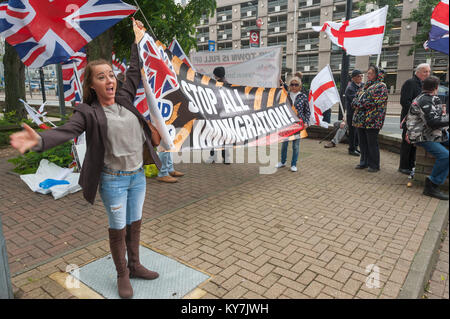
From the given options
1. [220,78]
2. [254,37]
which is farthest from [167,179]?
[254,37]

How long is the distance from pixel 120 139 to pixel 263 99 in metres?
3.76

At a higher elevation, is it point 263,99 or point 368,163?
point 263,99

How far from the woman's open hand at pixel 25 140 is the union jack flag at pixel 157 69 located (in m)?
1.59

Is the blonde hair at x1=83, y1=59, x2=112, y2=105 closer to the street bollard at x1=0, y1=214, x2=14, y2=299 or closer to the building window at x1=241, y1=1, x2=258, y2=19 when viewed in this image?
the street bollard at x1=0, y1=214, x2=14, y2=299

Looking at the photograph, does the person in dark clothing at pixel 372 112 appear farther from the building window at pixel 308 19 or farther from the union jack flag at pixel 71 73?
the building window at pixel 308 19

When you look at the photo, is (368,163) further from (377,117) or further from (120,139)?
(120,139)

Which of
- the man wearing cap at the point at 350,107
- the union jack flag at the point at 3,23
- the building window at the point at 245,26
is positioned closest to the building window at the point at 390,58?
the building window at the point at 245,26

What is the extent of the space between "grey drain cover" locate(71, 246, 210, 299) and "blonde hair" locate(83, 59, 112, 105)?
1695 mm

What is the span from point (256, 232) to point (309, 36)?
4993cm

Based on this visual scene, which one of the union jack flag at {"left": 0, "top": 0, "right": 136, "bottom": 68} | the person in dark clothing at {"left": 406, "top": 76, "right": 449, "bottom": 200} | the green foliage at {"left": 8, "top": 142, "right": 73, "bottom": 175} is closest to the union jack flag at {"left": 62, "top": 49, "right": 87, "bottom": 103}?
the green foliage at {"left": 8, "top": 142, "right": 73, "bottom": 175}

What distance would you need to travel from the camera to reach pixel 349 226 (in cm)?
445

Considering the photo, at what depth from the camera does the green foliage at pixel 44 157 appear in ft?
21.7

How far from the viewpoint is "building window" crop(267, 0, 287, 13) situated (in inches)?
2009

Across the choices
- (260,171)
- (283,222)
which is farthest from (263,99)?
(283,222)
